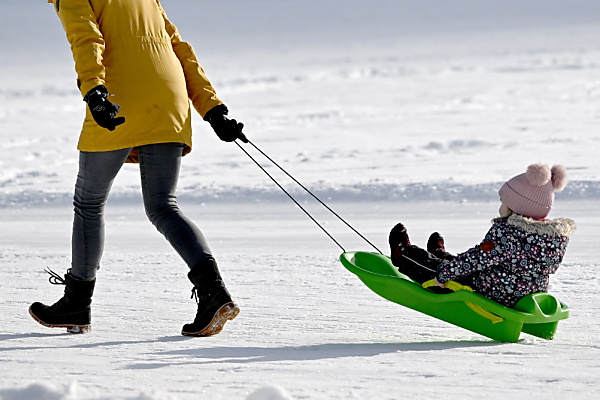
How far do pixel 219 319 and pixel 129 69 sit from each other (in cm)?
86

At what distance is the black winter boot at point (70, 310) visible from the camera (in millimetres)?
2322

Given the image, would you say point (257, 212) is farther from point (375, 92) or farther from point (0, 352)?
point (375, 92)

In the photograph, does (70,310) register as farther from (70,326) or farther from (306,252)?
(306,252)

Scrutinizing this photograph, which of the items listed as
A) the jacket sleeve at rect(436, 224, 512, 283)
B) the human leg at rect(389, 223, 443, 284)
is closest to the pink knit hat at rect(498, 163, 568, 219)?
the jacket sleeve at rect(436, 224, 512, 283)

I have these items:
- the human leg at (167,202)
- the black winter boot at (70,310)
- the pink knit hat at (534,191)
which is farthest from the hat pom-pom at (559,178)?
the black winter boot at (70,310)

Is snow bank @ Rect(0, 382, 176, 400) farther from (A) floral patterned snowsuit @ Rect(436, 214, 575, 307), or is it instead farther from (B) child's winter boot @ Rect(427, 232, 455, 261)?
(B) child's winter boot @ Rect(427, 232, 455, 261)

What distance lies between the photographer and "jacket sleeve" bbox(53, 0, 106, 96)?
2.05 metres

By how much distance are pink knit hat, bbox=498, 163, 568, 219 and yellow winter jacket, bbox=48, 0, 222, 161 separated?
3.63 feet

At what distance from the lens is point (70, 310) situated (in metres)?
2.33

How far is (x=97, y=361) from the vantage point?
6.25 ft

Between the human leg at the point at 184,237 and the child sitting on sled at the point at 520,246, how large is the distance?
2.46 feet

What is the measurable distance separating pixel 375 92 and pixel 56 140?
1027 centimetres

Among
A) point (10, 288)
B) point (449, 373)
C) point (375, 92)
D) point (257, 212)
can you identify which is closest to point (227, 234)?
point (257, 212)

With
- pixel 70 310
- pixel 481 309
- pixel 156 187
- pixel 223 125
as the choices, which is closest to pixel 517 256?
pixel 481 309
